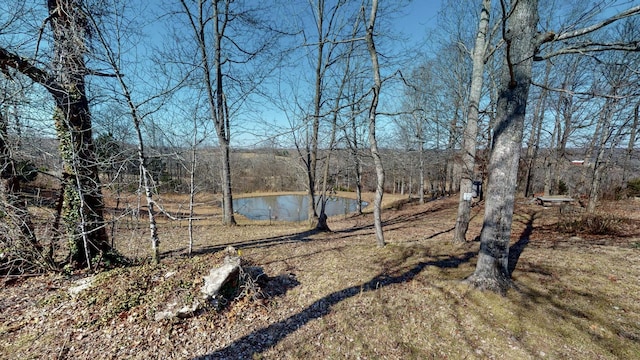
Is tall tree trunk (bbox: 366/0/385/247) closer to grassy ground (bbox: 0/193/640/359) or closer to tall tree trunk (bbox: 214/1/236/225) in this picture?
grassy ground (bbox: 0/193/640/359)

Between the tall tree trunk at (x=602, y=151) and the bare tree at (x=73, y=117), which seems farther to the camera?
the tall tree trunk at (x=602, y=151)

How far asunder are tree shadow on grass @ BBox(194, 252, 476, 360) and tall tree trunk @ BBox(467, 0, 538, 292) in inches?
38.3

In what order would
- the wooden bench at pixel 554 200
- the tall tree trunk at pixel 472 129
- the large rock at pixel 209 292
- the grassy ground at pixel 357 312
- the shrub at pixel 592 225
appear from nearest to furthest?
the grassy ground at pixel 357 312
the large rock at pixel 209 292
the tall tree trunk at pixel 472 129
the shrub at pixel 592 225
the wooden bench at pixel 554 200

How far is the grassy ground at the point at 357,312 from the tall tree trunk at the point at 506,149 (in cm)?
38

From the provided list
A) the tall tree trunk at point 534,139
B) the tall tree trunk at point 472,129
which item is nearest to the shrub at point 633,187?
the tall tree trunk at point 534,139

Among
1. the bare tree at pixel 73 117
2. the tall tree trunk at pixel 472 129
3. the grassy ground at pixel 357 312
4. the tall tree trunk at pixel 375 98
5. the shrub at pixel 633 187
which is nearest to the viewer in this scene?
the grassy ground at pixel 357 312

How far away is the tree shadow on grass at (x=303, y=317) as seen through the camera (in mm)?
2656

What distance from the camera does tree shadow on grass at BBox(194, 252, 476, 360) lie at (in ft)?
8.71

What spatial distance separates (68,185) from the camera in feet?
13.0

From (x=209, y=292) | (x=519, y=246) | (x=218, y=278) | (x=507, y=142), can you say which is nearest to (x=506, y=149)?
(x=507, y=142)

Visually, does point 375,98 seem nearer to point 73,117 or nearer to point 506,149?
point 506,149

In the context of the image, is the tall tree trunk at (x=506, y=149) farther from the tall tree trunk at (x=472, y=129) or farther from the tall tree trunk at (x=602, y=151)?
the tall tree trunk at (x=602, y=151)

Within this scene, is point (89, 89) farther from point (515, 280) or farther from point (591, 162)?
point (591, 162)

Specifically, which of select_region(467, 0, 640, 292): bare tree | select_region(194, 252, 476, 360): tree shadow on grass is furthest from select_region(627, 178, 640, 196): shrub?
select_region(467, 0, 640, 292): bare tree
